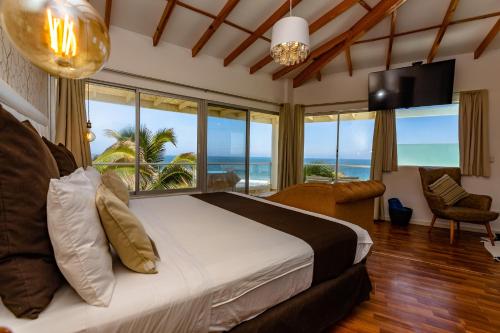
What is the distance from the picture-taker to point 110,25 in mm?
3488

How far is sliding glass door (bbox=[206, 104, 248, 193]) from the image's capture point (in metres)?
4.82

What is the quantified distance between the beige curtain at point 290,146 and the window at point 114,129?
3.05 meters

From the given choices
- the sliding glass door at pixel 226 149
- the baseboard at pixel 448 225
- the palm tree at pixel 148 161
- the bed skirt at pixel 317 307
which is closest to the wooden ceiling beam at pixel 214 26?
the sliding glass door at pixel 226 149

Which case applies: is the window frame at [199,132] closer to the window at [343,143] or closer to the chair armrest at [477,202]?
the window at [343,143]

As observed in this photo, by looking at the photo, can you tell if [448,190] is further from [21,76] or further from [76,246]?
[21,76]

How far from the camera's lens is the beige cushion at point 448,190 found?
381cm

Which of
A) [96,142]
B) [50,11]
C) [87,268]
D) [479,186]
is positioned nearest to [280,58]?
[50,11]

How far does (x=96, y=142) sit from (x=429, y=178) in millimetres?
5241

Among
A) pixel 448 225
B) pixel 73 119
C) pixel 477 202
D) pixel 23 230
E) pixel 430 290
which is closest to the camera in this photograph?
pixel 23 230

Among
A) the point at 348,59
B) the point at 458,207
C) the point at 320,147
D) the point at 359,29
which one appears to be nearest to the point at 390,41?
the point at 359,29

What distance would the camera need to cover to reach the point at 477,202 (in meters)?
3.66

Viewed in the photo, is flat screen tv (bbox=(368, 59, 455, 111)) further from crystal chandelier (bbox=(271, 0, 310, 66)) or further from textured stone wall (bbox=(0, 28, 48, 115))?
textured stone wall (bbox=(0, 28, 48, 115))

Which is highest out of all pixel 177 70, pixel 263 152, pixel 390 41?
pixel 390 41

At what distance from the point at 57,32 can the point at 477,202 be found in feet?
16.3
